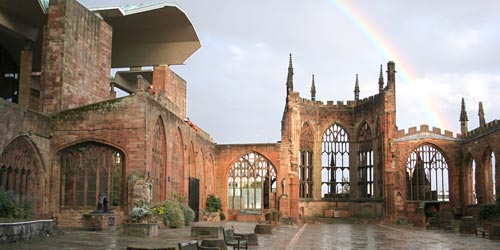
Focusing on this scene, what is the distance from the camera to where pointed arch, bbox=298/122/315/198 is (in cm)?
5381

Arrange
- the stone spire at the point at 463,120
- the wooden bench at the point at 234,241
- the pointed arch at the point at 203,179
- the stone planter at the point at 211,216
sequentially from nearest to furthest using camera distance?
the wooden bench at the point at 234,241 → the stone planter at the point at 211,216 → the pointed arch at the point at 203,179 → the stone spire at the point at 463,120

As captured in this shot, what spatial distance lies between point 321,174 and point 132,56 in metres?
19.7

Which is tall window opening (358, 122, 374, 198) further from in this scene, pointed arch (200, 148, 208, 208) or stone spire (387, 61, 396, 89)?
pointed arch (200, 148, 208, 208)

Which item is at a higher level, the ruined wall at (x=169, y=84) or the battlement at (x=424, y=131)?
the ruined wall at (x=169, y=84)

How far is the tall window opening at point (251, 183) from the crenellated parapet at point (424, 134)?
11159 millimetres

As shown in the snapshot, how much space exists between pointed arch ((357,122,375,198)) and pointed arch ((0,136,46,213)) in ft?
106

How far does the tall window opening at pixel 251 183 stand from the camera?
50.8m

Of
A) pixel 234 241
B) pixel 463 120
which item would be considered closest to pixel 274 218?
pixel 234 241

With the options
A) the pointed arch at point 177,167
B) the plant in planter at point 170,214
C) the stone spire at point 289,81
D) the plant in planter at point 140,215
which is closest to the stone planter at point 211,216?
the pointed arch at point 177,167

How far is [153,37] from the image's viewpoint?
49.0 meters

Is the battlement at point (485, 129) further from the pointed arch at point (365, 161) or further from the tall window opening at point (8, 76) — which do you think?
the tall window opening at point (8, 76)

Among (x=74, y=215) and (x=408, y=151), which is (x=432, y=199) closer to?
(x=408, y=151)

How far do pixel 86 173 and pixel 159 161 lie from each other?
388 centimetres

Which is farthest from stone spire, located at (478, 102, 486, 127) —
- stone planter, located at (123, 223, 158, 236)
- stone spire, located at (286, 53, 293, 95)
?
stone planter, located at (123, 223, 158, 236)
